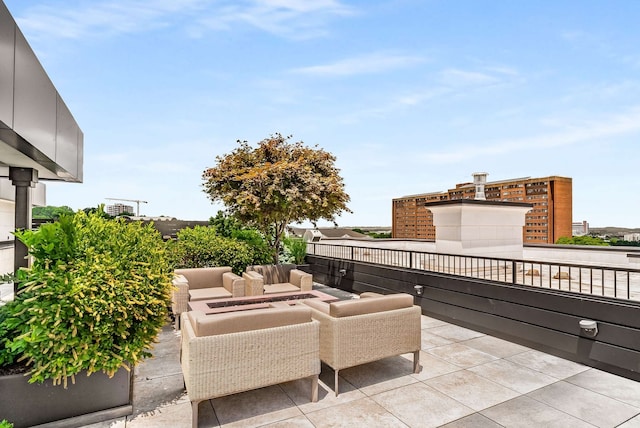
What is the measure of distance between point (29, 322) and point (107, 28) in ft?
A: 21.4

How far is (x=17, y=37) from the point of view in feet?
8.88

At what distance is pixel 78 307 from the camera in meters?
2.67

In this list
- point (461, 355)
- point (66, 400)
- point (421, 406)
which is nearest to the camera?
point (66, 400)

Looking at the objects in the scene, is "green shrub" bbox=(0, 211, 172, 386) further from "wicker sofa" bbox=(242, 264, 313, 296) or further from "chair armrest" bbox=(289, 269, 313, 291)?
"chair armrest" bbox=(289, 269, 313, 291)

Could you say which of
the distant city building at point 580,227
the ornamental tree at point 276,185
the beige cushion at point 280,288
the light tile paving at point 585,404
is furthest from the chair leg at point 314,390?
the distant city building at point 580,227

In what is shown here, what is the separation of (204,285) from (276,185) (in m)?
2.99

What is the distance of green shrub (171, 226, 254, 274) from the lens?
7.84 metres

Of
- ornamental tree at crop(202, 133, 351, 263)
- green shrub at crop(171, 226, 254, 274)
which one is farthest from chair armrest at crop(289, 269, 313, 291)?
ornamental tree at crop(202, 133, 351, 263)

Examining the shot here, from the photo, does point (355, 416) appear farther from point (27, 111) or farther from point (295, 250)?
point (295, 250)

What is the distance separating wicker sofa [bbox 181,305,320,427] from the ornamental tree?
5180 mm

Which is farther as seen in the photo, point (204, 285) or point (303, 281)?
point (303, 281)

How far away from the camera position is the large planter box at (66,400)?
8.74 ft

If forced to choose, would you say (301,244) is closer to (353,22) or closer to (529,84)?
(353,22)

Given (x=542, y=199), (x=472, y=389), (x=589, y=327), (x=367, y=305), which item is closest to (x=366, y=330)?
(x=367, y=305)
